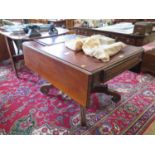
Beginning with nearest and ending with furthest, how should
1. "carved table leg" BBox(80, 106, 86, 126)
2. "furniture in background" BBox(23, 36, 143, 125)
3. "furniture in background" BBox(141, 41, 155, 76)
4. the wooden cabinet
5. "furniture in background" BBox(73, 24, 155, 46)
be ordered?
"furniture in background" BBox(23, 36, 143, 125) < "carved table leg" BBox(80, 106, 86, 126) < "furniture in background" BBox(141, 41, 155, 76) < "furniture in background" BBox(73, 24, 155, 46) < the wooden cabinet

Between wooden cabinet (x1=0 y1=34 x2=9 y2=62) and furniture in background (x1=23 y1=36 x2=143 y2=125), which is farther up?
furniture in background (x1=23 y1=36 x2=143 y2=125)

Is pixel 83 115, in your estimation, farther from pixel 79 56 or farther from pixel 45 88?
pixel 45 88

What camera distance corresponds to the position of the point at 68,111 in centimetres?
165

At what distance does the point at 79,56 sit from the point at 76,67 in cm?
20

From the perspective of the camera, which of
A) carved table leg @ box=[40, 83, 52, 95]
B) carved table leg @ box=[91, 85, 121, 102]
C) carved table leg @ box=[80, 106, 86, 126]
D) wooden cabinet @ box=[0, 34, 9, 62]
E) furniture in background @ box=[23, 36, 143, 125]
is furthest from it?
wooden cabinet @ box=[0, 34, 9, 62]

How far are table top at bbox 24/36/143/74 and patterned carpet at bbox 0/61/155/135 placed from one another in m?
0.68

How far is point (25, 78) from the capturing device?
2.30 meters

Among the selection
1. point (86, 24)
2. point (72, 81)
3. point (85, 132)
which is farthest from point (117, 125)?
point (86, 24)

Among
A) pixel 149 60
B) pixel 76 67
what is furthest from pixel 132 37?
pixel 76 67

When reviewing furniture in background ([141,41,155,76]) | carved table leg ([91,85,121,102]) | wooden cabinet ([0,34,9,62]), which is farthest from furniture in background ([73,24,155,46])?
wooden cabinet ([0,34,9,62])

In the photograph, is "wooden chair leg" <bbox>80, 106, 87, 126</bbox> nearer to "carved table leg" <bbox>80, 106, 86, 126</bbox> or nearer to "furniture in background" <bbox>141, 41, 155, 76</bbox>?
"carved table leg" <bbox>80, 106, 86, 126</bbox>

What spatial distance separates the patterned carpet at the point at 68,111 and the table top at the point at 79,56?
26.6 inches

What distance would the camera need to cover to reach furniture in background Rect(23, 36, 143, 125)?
1020 millimetres

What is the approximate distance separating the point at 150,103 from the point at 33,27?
179 cm
